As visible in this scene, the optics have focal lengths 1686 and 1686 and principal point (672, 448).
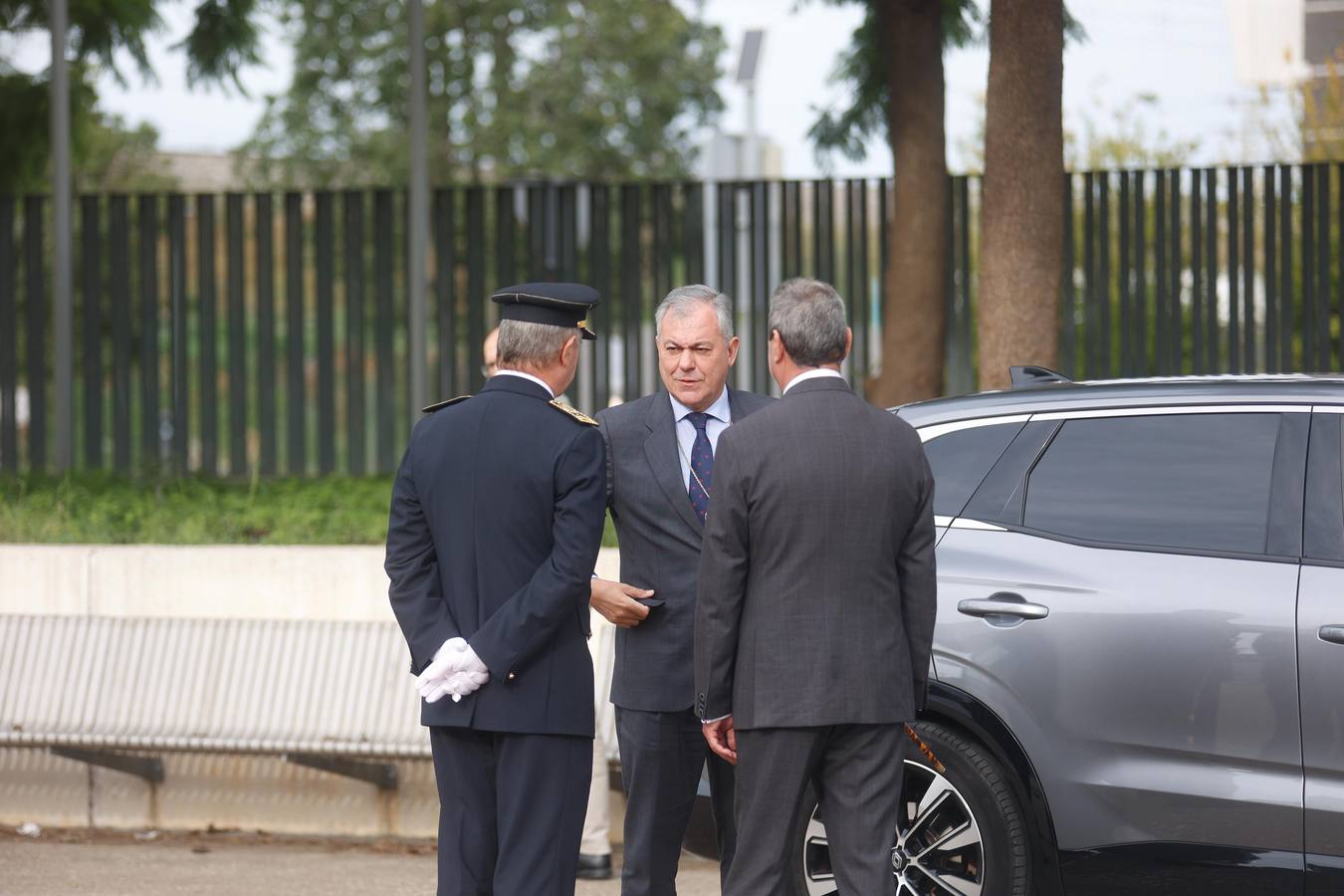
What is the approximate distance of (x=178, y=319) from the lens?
11.5m

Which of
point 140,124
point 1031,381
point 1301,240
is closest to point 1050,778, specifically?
point 1031,381

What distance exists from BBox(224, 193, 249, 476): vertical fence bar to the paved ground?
4587mm

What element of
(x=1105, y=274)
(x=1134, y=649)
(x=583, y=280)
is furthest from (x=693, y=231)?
(x=1134, y=649)

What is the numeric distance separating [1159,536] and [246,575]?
14.3ft

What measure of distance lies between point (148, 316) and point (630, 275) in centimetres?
327

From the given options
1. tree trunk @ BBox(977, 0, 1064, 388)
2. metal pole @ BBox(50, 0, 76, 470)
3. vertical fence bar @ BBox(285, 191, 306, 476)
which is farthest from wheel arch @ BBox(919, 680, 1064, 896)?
metal pole @ BBox(50, 0, 76, 470)

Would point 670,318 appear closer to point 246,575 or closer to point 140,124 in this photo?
point 246,575

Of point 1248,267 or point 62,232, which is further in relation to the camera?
point 1248,267

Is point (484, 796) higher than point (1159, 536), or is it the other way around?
point (1159, 536)

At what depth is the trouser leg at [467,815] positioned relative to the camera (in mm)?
3889

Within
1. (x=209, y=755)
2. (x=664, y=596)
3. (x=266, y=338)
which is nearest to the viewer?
(x=664, y=596)

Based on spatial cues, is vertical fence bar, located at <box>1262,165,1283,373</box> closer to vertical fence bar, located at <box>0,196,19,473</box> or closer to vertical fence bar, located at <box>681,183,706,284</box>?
vertical fence bar, located at <box>681,183,706,284</box>

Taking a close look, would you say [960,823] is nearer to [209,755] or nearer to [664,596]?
[664,596]

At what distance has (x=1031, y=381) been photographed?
501cm
